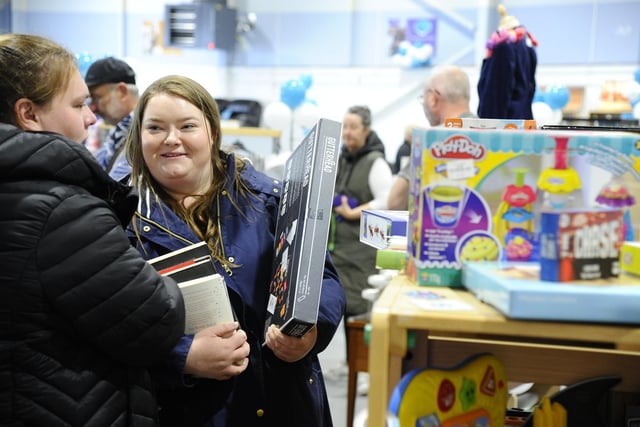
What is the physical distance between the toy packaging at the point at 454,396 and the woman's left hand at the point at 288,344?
0.47m

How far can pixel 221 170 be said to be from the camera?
1.96 metres

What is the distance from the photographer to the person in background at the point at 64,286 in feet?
4.44

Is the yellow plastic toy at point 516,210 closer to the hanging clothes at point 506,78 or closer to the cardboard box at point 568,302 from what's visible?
the cardboard box at point 568,302

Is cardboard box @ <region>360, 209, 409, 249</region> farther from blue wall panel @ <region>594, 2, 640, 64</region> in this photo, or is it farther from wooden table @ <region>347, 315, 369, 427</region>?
blue wall panel @ <region>594, 2, 640, 64</region>

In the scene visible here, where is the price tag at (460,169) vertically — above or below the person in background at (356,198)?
above

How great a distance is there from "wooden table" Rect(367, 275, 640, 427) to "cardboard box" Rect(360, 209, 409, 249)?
0.24 meters

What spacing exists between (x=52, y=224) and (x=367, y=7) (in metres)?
11.4

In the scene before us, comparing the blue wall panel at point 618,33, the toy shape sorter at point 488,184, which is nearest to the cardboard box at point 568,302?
the toy shape sorter at point 488,184

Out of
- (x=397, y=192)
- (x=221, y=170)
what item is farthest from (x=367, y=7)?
(x=221, y=170)

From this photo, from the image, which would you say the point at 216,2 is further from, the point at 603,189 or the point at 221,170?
the point at 603,189

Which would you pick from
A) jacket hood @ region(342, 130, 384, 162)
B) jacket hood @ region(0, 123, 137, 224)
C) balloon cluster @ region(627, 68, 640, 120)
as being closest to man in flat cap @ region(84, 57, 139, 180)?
jacket hood @ region(342, 130, 384, 162)

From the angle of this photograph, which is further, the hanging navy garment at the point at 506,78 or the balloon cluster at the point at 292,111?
the balloon cluster at the point at 292,111

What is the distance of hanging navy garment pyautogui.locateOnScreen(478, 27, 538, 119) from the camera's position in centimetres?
365

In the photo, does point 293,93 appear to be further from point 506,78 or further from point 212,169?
point 212,169
